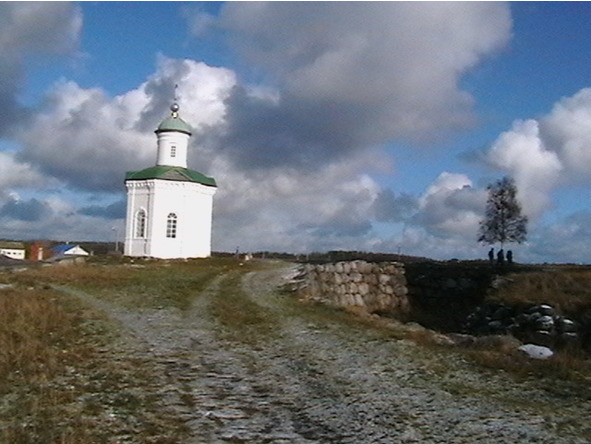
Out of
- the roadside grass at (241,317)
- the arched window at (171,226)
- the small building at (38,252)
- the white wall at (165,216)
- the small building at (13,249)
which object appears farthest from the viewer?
the small building at (13,249)

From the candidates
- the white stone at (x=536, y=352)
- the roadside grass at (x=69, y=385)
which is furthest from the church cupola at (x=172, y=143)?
the white stone at (x=536, y=352)

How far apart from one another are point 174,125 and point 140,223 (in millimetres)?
7533

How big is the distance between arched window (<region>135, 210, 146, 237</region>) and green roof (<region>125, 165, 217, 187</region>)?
2.52m

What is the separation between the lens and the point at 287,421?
280 inches

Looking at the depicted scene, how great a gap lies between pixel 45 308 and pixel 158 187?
1077 inches

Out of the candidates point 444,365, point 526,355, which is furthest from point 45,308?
point 526,355

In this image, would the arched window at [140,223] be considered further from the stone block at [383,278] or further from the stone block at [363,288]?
the stone block at [363,288]

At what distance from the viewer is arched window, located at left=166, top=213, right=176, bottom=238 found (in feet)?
140

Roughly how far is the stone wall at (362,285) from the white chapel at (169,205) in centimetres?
1625

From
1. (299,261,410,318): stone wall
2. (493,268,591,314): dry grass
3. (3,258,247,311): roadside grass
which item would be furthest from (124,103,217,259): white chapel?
(493,268,591,314): dry grass

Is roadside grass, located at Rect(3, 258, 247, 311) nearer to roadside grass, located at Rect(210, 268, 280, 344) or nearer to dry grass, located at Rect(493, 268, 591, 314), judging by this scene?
roadside grass, located at Rect(210, 268, 280, 344)

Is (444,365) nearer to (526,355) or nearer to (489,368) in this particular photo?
(489,368)

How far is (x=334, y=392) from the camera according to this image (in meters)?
8.57

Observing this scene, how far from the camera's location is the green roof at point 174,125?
1740 inches
